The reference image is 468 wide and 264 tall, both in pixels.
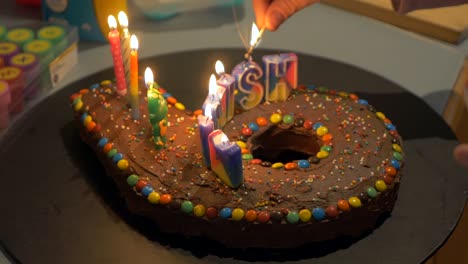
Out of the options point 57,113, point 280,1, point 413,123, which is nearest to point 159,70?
point 57,113

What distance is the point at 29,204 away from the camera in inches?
49.9

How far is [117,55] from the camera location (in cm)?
136

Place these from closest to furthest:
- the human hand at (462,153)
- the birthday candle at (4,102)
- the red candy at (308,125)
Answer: the human hand at (462,153)
the red candy at (308,125)
the birthday candle at (4,102)

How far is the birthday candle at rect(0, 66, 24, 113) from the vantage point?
1.54m

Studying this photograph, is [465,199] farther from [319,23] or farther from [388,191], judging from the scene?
[319,23]

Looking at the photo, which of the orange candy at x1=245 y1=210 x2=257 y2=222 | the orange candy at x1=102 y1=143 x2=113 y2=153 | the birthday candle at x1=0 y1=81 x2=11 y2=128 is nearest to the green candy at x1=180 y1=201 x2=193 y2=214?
the orange candy at x1=245 y1=210 x2=257 y2=222

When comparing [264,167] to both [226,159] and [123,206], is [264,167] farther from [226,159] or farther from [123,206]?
[123,206]

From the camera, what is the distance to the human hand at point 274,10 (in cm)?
140

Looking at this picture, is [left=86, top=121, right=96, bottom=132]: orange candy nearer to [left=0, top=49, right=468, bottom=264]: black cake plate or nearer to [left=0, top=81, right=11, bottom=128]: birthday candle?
[left=0, top=49, right=468, bottom=264]: black cake plate

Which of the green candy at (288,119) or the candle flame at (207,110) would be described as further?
the green candy at (288,119)

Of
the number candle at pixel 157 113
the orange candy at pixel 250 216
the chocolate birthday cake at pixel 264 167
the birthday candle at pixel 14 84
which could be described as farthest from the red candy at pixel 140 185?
the birthday candle at pixel 14 84

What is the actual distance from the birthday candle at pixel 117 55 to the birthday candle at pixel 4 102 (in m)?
0.29

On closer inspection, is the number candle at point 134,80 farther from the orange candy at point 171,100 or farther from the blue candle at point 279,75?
the blue candle at point 279,75

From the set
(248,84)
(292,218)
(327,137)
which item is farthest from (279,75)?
(292,218)
